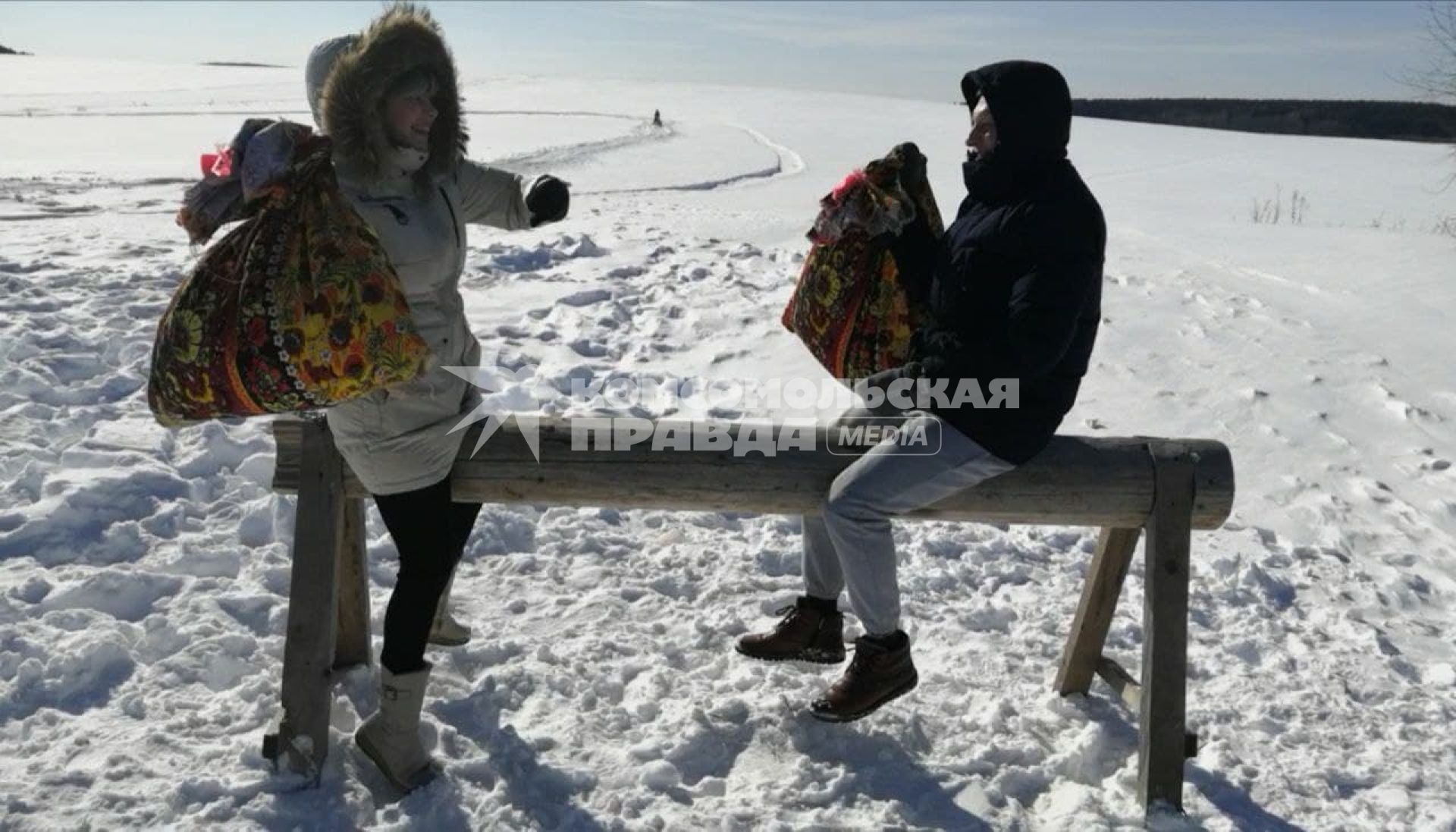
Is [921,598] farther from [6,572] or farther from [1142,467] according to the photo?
[6,572]

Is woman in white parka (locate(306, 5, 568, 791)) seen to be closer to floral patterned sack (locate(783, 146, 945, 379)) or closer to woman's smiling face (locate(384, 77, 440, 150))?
woman's smiling face (locate(384, 77, 440, 150))

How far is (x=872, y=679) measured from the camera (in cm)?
337

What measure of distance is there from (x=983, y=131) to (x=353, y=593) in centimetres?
237

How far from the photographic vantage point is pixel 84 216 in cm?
1018

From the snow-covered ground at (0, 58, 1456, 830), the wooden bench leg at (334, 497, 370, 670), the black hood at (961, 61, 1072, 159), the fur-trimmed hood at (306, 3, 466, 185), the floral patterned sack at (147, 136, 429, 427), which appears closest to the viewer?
the floral patterned sack at (147, 136, 429, 427)

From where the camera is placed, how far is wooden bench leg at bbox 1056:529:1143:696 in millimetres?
3619

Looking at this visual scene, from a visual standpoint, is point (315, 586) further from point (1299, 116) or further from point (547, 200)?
point (1299, 116)

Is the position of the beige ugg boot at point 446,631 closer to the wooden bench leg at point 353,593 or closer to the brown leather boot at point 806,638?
the wooden bench leg at point 353,593

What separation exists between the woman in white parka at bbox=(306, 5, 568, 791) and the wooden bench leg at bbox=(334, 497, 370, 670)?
16.2 inches

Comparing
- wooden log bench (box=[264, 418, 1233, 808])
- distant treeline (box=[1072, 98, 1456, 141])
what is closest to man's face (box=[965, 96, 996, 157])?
wooden log bench (box=[264, 418, 1233, 808])

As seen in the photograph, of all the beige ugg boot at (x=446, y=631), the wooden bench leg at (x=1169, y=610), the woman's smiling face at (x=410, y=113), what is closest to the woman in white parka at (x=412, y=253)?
the woman's smiling face at (x=410, y=113)

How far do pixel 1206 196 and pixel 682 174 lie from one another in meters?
8.55

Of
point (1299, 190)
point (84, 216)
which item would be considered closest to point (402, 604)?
point (84, 216)

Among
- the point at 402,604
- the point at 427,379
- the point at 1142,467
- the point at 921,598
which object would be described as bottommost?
the point at 921,598
